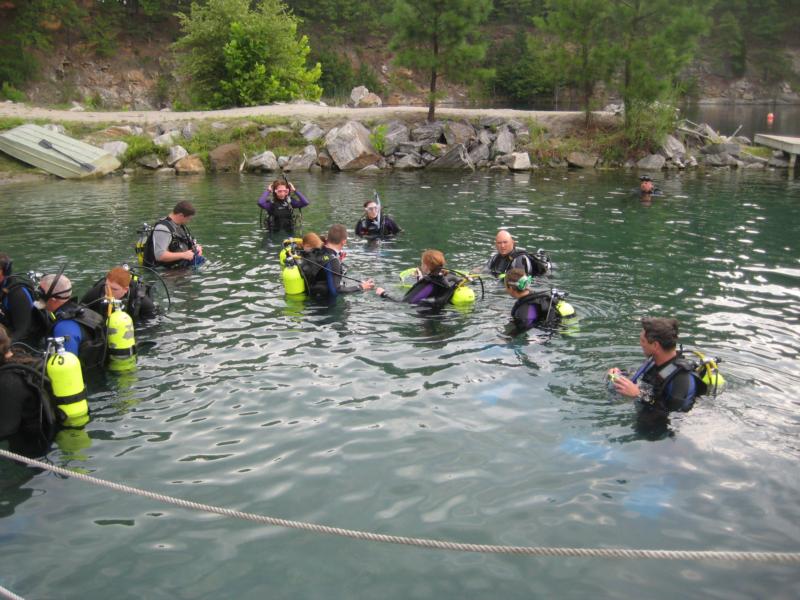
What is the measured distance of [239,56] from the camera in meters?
31.3

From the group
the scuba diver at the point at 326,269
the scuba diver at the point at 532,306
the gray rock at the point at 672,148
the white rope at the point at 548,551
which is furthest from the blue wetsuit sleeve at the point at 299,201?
the gray rock at the point at 672,148

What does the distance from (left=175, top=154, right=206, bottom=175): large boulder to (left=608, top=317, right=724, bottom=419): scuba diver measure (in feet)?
73.4

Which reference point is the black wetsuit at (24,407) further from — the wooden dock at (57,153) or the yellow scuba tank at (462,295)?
the wooden dock at (57,153)

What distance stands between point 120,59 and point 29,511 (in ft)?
174

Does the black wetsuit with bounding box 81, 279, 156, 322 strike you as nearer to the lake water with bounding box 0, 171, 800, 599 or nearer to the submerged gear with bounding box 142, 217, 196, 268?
the lake water with bounding box 0, 171, 800, 599

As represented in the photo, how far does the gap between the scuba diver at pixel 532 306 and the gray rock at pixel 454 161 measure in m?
19.1

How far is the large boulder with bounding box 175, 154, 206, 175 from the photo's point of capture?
85.0 ft

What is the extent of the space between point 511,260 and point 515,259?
0.30 metres

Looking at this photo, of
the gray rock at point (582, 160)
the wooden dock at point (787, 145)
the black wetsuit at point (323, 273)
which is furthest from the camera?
the gray rock at point (582, 160)

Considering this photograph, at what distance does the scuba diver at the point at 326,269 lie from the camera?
9859 mm

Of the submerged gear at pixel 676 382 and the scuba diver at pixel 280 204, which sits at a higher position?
the scuba diver at pixel 280 204

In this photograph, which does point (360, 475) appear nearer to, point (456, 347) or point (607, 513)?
point (607, 513)

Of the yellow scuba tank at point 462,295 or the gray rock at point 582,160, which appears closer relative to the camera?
the yellow scuba tank at point 462,295

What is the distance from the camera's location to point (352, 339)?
866 cm
